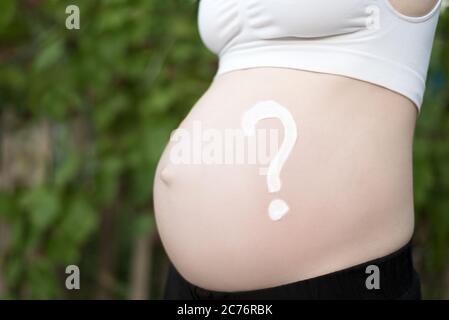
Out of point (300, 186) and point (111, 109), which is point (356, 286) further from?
point (111, 109)

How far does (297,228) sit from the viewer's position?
0.74m

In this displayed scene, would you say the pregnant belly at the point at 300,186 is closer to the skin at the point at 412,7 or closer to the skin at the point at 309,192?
the skin at the point at 309,192

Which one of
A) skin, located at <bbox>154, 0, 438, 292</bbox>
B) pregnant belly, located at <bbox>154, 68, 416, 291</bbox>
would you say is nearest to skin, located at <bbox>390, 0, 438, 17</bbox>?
skin, located at <bbox>154, 0, 438, 292</bbox>

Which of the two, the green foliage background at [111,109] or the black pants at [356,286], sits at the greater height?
the green foliage background at [111,109]

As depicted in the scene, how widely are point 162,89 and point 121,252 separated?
0.76m

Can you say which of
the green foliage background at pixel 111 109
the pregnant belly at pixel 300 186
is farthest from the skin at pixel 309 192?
the green foliage background at pixel 111 109

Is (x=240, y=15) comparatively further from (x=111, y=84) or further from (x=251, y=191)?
(x=111, y=84)

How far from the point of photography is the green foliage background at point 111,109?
146cm

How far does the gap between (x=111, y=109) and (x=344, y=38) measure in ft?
A: 2.90

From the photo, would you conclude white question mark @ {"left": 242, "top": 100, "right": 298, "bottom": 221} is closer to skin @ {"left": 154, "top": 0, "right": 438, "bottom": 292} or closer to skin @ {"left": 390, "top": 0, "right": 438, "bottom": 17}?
skin @ {"left": 154, "top": 0, "right": 438, "bottom": 292}

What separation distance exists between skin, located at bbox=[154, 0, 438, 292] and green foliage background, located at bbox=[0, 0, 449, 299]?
0.64 metres

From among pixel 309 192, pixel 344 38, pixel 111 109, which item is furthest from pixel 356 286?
pixel 111 109

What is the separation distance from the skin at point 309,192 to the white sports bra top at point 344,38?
16mm

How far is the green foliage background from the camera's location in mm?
1456
